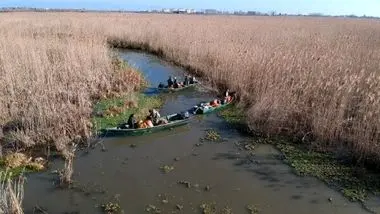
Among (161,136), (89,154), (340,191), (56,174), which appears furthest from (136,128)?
(340,191)

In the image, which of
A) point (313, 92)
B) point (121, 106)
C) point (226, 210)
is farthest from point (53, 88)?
point (313, 92)

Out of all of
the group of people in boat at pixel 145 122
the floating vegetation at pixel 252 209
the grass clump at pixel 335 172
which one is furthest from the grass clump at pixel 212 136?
the floating vegetation at pixel 252 209

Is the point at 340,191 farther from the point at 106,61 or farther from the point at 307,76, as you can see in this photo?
the point at 106,61

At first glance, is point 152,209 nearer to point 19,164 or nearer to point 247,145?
point 19,164

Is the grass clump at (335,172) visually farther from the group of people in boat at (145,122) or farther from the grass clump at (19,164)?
the grass clump at (19,164)

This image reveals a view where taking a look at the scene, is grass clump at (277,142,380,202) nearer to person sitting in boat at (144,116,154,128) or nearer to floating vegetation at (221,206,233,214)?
floating vegetation at (221,206,233,214)

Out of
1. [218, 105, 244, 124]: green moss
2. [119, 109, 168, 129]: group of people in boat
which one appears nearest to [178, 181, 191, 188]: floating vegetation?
[119, 109, 168, 129]: group of people in boat
